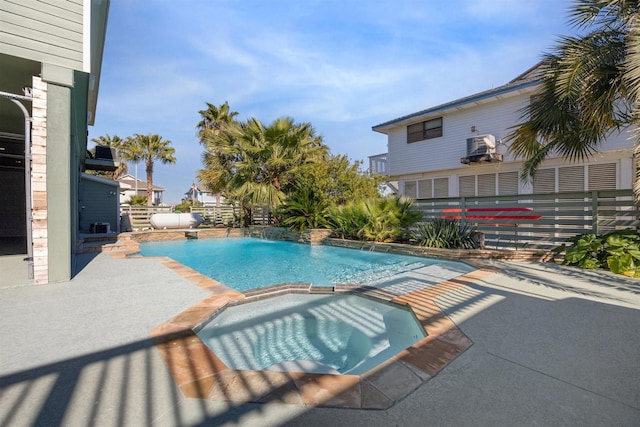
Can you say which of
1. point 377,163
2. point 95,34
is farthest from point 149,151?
point 95,34

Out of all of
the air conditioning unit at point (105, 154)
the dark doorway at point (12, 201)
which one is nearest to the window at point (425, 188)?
the air conditioning unit at point (105, 154)

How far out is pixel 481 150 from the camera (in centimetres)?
1132

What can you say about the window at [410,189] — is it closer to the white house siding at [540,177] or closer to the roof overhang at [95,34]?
the white house siding at [540,177]

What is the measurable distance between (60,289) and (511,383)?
17.1ft

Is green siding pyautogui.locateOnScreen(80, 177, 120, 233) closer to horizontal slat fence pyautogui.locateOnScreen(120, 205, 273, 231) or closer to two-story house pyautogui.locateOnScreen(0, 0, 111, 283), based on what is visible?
horizontal slat fence pyautogui.locateOnScreen(120, 205, 273, 231)

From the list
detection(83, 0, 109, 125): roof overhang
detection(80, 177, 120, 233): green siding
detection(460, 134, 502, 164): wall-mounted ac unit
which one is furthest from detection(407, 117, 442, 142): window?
detection(80, 177, 120, 233): green siding

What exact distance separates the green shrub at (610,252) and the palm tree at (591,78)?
0.81 metres

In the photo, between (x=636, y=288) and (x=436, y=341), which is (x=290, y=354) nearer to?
(x=436, y=341)

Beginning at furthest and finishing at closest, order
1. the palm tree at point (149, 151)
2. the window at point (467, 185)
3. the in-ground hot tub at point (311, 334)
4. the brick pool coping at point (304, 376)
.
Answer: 1. the palm tree at point (149, 151)
2. the window at point (467, 185)
3. the in-ground hot tub at point (311, 334)
4. the brick pool coping at point (304, 376)

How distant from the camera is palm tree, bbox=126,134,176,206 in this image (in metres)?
25.7

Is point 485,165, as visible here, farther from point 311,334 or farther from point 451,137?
point 311,334

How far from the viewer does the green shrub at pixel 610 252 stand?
16.2 ft

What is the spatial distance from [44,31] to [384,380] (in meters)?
6.05

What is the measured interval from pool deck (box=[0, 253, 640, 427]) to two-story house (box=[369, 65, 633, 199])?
26.1ft
